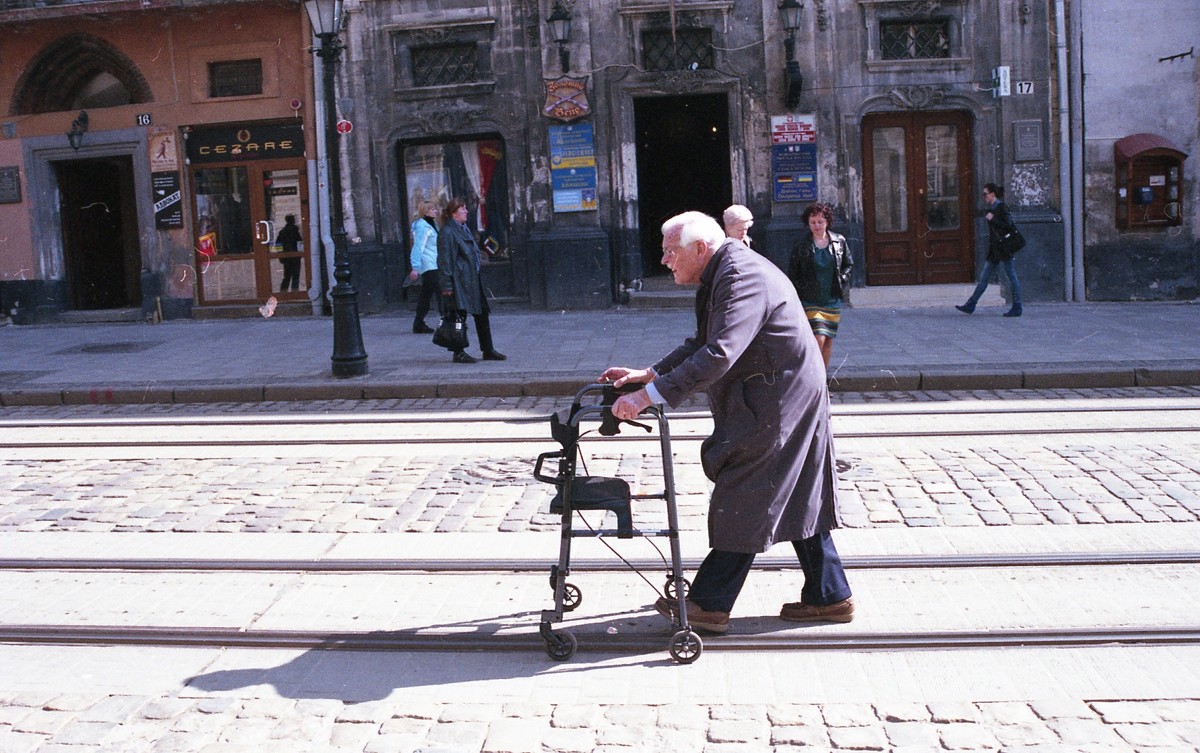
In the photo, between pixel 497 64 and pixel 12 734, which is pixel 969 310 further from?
A: pixel 12 734

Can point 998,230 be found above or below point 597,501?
above

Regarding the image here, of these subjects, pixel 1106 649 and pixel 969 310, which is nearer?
pixel 1106 649

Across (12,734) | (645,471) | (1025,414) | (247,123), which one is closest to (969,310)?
(1025,414)

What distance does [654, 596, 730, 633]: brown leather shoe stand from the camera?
15.8ft

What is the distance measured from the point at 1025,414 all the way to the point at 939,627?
5.03 meters

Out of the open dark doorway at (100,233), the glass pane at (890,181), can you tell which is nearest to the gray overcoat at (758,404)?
the glass pane at (890,181)

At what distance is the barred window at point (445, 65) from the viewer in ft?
64.1

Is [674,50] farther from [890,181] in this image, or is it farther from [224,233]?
[224,233]

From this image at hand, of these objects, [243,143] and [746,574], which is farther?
[243,143]

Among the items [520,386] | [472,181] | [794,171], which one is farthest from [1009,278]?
[472,181]

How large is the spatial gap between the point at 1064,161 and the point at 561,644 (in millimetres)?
16180

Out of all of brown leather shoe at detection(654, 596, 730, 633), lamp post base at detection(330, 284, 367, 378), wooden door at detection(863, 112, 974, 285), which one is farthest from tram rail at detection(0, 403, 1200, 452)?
wooden door at detection(863, 112, 974, 285)

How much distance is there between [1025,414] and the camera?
374 inches

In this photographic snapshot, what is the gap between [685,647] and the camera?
15.1 feet
